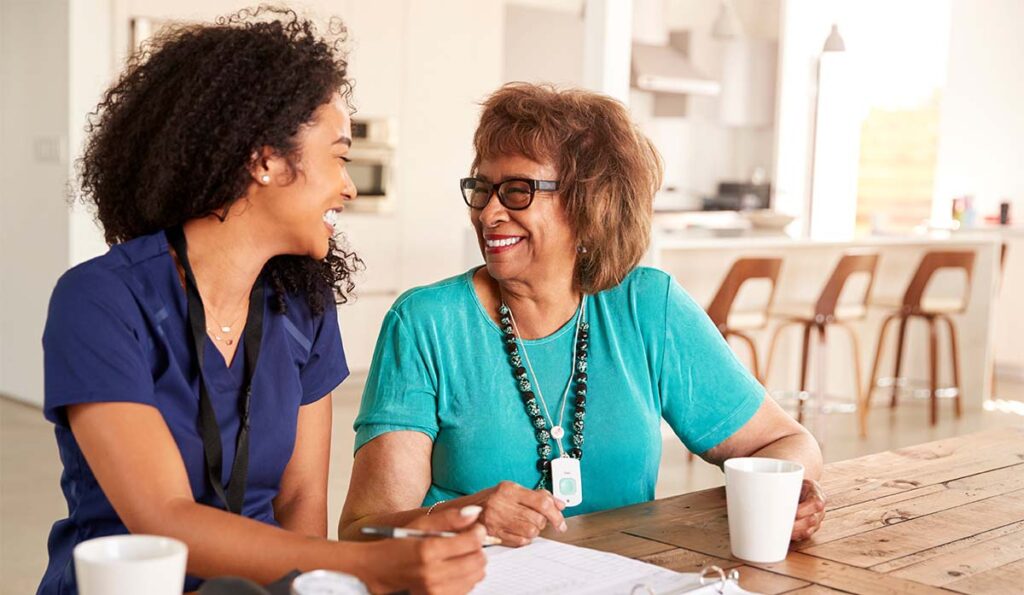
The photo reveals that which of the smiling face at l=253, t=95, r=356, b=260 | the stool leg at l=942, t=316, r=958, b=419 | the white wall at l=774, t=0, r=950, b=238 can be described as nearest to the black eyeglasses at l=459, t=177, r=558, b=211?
the smiling face at l=253, t=95, r=356, b=260

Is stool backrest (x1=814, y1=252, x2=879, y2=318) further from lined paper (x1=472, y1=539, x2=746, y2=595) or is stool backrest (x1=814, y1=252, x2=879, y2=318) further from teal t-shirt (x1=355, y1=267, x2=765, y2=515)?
lined paper (x1=472, y1=539, x2=746, y2=595)

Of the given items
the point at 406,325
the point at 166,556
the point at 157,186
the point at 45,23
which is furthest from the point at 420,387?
the point at 45,23

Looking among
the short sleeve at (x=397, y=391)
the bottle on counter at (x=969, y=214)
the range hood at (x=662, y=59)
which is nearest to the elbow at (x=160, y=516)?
the short sleeve at (x=397, y=391)

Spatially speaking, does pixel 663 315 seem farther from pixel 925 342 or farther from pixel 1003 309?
pixel 1003 309

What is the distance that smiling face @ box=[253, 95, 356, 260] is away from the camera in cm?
144

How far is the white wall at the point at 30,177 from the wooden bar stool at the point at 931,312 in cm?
403

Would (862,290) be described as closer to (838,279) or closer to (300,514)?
(838,279)

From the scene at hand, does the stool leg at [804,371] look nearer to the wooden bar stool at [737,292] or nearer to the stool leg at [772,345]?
the stool leg at [772,345]

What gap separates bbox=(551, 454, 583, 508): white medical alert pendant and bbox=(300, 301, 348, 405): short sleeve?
365 mm

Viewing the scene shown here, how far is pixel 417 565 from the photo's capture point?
43.6 inches

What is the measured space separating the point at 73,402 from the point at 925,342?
A: 6183 mm

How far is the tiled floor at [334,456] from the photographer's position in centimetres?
363

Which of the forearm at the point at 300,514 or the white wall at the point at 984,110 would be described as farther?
the white wall at the point at 984,110

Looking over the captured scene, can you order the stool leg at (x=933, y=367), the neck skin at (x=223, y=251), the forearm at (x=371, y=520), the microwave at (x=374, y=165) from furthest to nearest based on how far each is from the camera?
1. the microwave at (x=374, y=165)
2. the stool leg at (x=933, y=367)
3. the forearm at (x=371, y=520)
4. the neck skin at (x=223, y=251)
